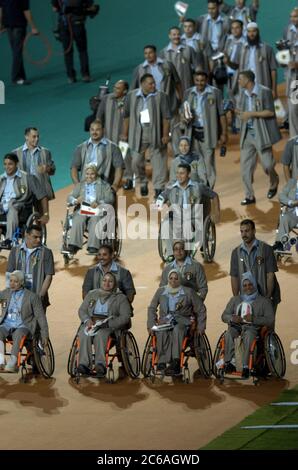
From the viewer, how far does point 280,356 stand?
57.1 feet

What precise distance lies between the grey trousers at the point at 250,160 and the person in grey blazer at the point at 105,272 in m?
6.20

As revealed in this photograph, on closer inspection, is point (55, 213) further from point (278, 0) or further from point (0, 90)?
Result: point (278, 0)

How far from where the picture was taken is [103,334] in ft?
57.1

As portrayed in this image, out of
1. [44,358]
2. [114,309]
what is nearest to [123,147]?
[114,309]

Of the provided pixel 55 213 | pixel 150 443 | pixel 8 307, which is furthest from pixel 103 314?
pixel 55 213

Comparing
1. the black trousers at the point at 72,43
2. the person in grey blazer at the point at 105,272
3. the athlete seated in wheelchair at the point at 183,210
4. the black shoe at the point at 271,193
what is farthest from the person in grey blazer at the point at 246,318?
the black trousers at the point at 72,43

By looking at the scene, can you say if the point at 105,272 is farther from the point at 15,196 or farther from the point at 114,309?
the point at 15,196

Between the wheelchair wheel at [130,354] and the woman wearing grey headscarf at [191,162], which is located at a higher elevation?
the woman wearing grey headscarf at [191,162]

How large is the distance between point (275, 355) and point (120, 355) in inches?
60.9

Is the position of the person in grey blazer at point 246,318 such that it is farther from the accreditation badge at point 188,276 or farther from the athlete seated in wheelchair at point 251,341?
the accreditation badge at point 188,276

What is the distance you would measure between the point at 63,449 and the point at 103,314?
254 cm

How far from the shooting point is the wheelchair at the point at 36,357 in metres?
17.5

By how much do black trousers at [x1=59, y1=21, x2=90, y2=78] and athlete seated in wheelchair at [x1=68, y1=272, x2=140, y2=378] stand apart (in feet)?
40.9
